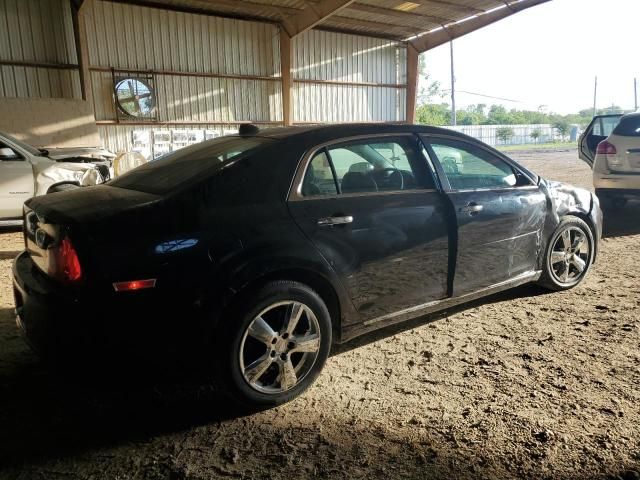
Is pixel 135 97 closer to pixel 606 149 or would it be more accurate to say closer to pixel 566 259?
pixel 606 149

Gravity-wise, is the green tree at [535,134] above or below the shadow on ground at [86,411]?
above

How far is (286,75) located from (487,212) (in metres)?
13.3

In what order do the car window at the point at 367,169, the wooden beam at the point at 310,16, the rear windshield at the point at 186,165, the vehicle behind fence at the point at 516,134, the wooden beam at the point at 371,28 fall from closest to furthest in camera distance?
the rear windshield at the point at 186,165
the car window at the point at 367,169
the wooden beam at the point at 310,16
the wooden beam at the point at 371,28
the vehicle behind fence at the point at 516,134

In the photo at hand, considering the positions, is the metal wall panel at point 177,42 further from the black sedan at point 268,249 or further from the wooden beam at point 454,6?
the black sedan at point 268,249

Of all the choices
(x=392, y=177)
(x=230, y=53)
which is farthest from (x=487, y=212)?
(x=230, y=53)

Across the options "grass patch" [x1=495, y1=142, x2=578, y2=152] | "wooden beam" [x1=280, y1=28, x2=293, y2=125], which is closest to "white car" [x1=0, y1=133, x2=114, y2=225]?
"wooden beam" [x1=280, y1=28, x2=293, y2=125]

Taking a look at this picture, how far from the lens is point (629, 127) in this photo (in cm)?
719

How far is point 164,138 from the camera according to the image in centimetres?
1428

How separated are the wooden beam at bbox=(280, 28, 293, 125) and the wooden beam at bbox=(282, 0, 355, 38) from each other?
0.97 ft

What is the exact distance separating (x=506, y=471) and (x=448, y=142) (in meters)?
2.14

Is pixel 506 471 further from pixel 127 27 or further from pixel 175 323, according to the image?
pixel 127 27

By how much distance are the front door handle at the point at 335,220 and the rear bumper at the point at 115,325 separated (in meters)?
0.79

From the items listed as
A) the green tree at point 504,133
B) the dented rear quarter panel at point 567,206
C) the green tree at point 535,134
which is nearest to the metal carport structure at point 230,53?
the dented rear quarter panel at point 567,206

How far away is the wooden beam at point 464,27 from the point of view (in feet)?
47.7
